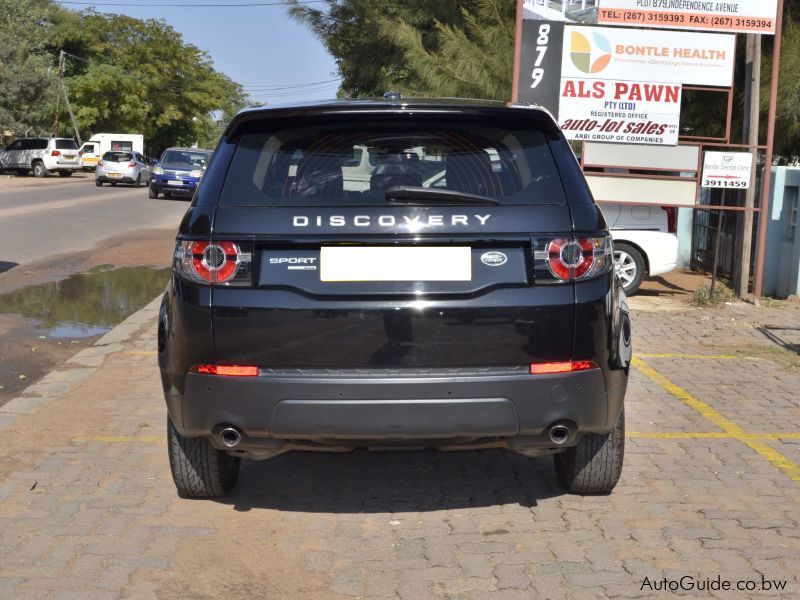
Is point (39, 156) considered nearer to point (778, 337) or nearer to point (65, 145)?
point (65, 145)

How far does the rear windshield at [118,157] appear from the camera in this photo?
39875mm

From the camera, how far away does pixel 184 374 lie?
400cm

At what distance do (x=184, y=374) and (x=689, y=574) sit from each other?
6.61 feet

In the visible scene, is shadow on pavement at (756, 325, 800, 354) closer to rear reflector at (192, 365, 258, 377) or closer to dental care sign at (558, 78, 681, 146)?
dental care sign at (558, 78, 681, 146)

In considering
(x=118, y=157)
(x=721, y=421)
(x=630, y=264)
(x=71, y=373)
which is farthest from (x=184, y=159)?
(x=721, y=421)

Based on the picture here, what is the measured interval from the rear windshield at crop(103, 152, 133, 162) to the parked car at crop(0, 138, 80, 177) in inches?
339

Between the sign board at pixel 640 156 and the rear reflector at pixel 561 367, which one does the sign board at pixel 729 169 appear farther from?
the rear reflector at pixel 561 367

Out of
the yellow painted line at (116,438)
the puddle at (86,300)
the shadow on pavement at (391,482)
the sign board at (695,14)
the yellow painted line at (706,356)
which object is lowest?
the puddle at (86,300)

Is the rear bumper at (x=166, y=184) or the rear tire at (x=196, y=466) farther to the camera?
the rear bumper at (x=166, y=184)

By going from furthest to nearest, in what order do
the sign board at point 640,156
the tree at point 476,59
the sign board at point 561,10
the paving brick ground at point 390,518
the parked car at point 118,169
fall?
the parked car at point 118,169 → the tree at point 476,59 → the sign board at point 561,10 → the sign board at point 640,156 → the paving brick ground at point 390,518

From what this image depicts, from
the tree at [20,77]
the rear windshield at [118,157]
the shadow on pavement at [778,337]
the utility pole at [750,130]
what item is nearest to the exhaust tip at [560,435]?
the shadow on pavement at [778,337]

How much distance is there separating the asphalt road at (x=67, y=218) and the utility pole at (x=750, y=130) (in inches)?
373

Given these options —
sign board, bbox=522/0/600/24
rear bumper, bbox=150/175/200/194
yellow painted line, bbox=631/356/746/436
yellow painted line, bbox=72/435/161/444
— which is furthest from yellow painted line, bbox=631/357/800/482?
rear bumper, bbox=150/175/200/194

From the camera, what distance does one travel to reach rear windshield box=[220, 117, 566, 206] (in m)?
4.03
